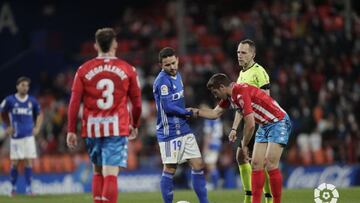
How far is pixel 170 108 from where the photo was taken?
10.9 m

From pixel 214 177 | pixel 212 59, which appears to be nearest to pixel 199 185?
pixel 214 177

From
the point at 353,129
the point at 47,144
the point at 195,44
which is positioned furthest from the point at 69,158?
the point at 353,129

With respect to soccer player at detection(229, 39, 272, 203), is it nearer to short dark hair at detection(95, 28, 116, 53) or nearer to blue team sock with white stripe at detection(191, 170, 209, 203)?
blue team sock with white stripe at detection(191, 170, 209, 203)

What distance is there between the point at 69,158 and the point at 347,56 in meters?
8.10

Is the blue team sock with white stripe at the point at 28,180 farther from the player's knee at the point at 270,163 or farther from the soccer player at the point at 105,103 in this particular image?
the soccer player at the point at 105,103

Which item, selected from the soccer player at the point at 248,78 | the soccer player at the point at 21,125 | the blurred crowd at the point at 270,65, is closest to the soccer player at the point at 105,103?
the soccer player at the point at 248,78

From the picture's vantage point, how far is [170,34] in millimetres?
26797

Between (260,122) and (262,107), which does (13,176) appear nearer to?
(260,122)

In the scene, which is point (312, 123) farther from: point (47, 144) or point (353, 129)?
point (47, 144)

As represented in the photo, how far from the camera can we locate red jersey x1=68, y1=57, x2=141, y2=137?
9.09m

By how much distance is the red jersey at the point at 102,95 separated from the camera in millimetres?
9086

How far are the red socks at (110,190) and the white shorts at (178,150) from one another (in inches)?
81.3

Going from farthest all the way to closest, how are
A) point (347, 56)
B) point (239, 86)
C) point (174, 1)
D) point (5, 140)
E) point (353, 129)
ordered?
1. point (174, 1)
2. point (5, 140)
3. point (347, 56)
4. point (353, 129)
5. point (239, 86)

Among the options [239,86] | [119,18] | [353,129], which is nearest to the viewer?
[239,86]
